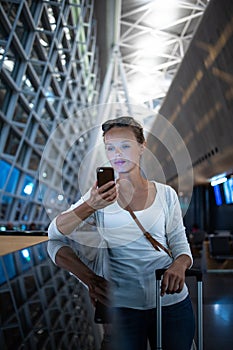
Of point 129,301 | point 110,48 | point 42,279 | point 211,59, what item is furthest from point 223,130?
point 110,48

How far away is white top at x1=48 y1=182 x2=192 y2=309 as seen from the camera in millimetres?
1480

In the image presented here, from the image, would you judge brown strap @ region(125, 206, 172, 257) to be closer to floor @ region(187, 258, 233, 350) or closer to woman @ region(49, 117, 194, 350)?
woman @ region(49, 117, 194, 350)

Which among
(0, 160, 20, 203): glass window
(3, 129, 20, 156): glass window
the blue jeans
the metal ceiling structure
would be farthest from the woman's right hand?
the metal ceiling structure

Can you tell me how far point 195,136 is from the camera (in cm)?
2036

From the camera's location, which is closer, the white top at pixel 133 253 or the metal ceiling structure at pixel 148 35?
the white top at pixel 133 253

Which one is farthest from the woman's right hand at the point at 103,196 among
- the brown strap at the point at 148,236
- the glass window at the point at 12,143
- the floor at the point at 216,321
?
the glass window at the point at 12,143

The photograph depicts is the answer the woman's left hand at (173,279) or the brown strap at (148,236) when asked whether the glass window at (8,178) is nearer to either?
the brown strap at (148,236)

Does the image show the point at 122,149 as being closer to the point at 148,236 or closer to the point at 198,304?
the point at 148,236

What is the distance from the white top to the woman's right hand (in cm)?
8

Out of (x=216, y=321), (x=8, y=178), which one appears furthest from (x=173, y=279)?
(x=8, y=178)

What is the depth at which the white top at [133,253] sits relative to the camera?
1480 mm

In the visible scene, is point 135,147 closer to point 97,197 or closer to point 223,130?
point 97,197

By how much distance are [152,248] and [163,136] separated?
1.61 feet

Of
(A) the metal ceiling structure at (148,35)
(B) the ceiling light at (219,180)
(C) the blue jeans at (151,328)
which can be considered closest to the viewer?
(C) the blue jeans at (151,328)
